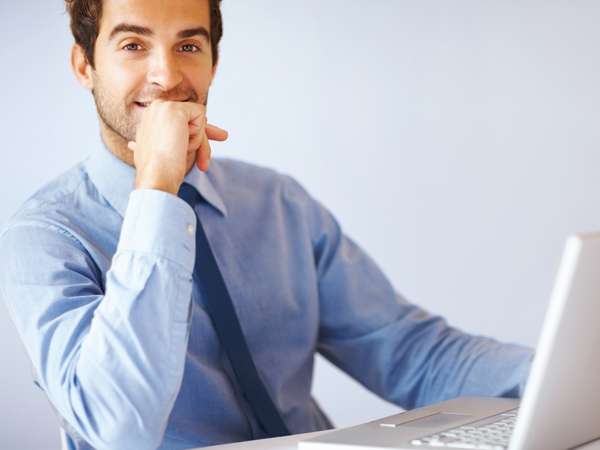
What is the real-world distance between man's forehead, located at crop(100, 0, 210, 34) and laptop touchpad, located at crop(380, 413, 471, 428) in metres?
0.85

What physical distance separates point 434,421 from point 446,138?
57.9 inches

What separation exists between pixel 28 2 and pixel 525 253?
1333 millimetres

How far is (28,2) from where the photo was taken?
2.20m

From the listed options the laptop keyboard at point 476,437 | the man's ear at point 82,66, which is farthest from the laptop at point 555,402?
the man's ear at point 82,66

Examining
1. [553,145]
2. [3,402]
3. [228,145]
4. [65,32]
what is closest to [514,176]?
[553,145]

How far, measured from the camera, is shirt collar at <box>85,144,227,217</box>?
1.68 metres

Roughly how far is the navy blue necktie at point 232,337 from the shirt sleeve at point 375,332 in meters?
0.28

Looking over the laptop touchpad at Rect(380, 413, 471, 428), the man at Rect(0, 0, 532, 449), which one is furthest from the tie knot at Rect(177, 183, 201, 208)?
the laptop touchpad at Rect(380, 413, 471, 428)

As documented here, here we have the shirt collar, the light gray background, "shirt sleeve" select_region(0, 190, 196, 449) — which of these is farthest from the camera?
the light gray background

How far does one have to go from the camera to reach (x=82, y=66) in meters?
1.89

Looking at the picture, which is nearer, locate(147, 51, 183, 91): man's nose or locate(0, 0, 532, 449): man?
locate(0, 0, 532, 449): man

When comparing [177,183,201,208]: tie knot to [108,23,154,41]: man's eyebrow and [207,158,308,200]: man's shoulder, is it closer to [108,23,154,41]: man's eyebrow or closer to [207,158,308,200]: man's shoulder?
[207,158,308,200]: man's shoulder

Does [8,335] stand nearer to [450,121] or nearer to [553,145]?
[450,121]

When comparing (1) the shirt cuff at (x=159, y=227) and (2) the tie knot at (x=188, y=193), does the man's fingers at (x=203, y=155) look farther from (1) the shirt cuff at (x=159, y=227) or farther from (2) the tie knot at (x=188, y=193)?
(1) the shirt cuff at (x=159, y=227)
